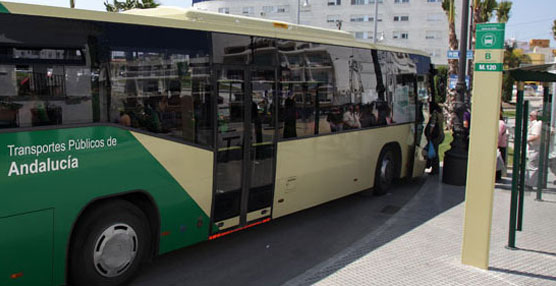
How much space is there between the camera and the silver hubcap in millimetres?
5223

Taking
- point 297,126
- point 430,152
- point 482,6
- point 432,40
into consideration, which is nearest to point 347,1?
point 432,40

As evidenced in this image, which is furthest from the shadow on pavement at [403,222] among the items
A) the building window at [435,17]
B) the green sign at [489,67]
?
the building window at [435,17]

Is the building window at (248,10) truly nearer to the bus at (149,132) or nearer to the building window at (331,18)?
the building window at (331,18)

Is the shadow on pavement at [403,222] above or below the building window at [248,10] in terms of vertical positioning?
below

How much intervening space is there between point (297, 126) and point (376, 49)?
314cm

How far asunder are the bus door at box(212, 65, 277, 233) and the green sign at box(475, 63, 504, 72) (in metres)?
2.77

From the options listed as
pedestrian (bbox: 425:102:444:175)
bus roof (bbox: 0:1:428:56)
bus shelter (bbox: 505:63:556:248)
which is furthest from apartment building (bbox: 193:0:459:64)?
bus roof (bbox: 0:1:428:56)

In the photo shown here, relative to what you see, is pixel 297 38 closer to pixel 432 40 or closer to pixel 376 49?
pixel 376 49

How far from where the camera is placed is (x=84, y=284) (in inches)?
200

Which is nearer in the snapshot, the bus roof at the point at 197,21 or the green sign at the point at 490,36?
the bus roof at the point at 197,21

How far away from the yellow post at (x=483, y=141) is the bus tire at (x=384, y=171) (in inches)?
166

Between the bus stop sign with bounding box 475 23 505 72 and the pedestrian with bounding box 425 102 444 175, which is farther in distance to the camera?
the pedestrian with bounding box 425 102 444 175

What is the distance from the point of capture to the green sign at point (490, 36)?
18.3ft

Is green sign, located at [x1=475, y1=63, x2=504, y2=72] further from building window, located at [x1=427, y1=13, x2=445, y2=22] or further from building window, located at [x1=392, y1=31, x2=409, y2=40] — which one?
building window, located at [x1=392, y1=31, x2=409, y2=40]
